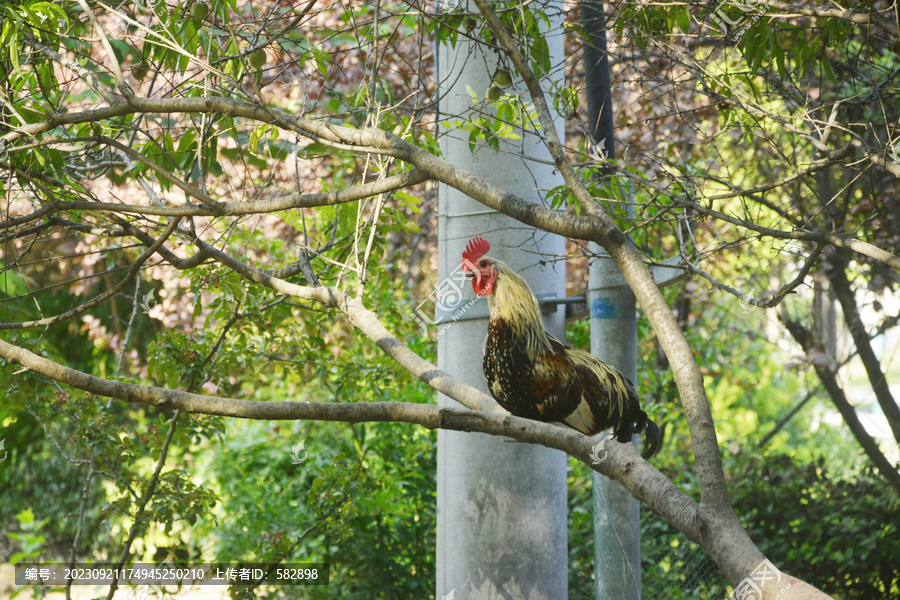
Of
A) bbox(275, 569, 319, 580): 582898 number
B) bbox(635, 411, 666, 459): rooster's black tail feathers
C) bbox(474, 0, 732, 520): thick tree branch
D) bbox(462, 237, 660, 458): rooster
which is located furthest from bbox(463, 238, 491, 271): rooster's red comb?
bbox(275, 569, 319, 580): 582898 number

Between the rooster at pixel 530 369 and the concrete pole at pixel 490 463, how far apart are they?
346mm

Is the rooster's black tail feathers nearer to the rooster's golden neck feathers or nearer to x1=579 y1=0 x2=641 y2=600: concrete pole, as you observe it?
x1=579 y1=0 x2=641 y2=600: concrete pole

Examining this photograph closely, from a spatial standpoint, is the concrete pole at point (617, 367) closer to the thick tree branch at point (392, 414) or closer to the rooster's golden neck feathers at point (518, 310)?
the rooster's golden neck feathers at point (518, 310)

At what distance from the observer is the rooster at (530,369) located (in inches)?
87.4

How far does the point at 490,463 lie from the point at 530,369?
651mm

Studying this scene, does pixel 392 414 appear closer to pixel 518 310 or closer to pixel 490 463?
pixel 518 310

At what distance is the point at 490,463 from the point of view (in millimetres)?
2715

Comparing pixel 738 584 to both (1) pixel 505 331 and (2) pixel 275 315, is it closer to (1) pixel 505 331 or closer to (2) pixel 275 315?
(1) pixel 505 331

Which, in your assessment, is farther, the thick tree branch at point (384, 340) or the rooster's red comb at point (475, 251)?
the rooster's red comb at point (475, 251)

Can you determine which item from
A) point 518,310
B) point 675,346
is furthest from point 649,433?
point 675,346

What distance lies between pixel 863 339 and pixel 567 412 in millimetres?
2917

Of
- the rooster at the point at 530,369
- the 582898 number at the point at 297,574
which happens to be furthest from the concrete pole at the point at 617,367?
the 582898 number at the point at 297,574

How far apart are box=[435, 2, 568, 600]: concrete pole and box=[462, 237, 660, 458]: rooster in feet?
1.14

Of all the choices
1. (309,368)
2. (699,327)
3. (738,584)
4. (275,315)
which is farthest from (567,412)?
(699,327)
